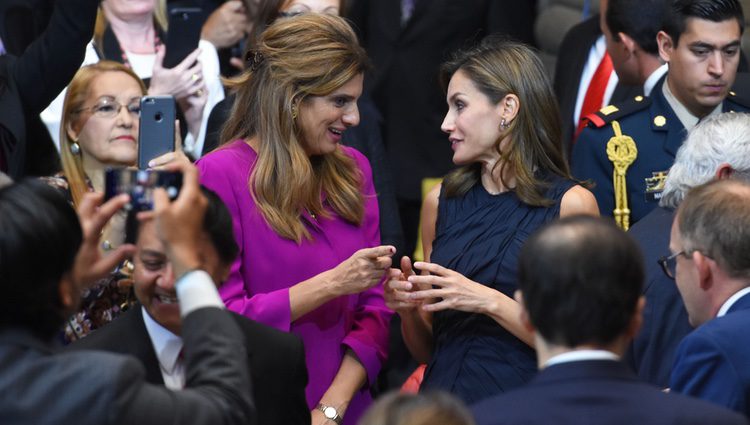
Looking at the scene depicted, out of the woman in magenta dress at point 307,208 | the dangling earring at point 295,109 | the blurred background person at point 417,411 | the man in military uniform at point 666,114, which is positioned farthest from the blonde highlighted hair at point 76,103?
the blurred background person at point 417,411

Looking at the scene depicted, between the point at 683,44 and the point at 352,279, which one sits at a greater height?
the point at 683,44

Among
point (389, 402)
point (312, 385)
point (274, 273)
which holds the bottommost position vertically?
point (312, 385)

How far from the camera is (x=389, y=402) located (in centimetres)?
206

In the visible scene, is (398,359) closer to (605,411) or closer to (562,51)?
(562,51)

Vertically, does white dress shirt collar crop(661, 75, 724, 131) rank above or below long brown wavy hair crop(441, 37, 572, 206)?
below

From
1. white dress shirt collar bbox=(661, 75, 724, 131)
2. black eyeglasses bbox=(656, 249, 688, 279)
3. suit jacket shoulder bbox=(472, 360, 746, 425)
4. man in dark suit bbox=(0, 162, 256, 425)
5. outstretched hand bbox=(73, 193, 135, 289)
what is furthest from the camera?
white dress shirt collar bbox=(661, 75, 724, 131)

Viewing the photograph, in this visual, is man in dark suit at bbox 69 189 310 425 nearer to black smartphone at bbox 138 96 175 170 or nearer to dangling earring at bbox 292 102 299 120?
black smartphone at bbox 138 96 175 170

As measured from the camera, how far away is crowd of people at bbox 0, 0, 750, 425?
7.72 feet

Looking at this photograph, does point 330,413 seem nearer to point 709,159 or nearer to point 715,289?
point 715,289

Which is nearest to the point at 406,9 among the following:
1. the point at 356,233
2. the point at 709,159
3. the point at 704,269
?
the point at 356,233

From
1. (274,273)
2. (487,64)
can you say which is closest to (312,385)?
(274,273)

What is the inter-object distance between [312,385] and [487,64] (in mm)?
1086

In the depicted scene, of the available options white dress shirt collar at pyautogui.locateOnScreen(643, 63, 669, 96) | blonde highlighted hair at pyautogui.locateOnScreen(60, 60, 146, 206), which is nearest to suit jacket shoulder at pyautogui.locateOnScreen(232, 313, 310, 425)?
blonde highlighted hair at pyautogui.locateOnScreen(60, 60, 146, 206)

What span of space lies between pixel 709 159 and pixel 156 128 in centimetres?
164
